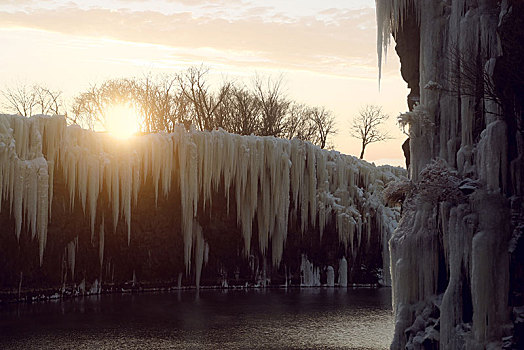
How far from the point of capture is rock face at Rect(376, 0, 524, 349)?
12289mm

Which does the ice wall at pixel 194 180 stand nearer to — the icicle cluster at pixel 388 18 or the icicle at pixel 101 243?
the icicle at pixel 101 243

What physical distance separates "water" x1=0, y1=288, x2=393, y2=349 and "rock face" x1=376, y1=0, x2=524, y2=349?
4.22 m

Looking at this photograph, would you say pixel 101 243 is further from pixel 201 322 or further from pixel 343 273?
pixel 343 273

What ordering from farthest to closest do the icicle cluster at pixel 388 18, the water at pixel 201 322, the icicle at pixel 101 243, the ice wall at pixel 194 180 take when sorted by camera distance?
the icicle at pixel 101 243 < the ice wall at pixel 194 180 < the water at pixel 201 322 < the icicle cluster at pixel 388 18

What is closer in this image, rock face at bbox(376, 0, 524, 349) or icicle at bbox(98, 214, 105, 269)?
rock face at bbox(376, 0, 524, 349)

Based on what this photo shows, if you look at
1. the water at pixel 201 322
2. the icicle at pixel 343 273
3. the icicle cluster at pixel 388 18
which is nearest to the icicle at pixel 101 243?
the water at pixel 201 322

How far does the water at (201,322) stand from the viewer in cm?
1789

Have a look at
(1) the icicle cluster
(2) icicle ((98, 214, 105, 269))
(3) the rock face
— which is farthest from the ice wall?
(3) the rock face

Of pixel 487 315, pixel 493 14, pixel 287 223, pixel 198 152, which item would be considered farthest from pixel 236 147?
pixel 487 315

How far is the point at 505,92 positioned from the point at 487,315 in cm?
440

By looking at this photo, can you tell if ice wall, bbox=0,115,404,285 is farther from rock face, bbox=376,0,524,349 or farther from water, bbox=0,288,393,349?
rock face, bbox=376,0,524,349

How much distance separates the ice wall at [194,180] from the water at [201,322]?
12.4 feet

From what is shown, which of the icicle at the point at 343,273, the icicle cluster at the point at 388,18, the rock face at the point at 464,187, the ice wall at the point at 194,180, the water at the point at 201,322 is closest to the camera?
the rock face at the point at 464,187

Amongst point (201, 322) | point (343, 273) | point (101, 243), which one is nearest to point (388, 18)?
point (201, 322)
